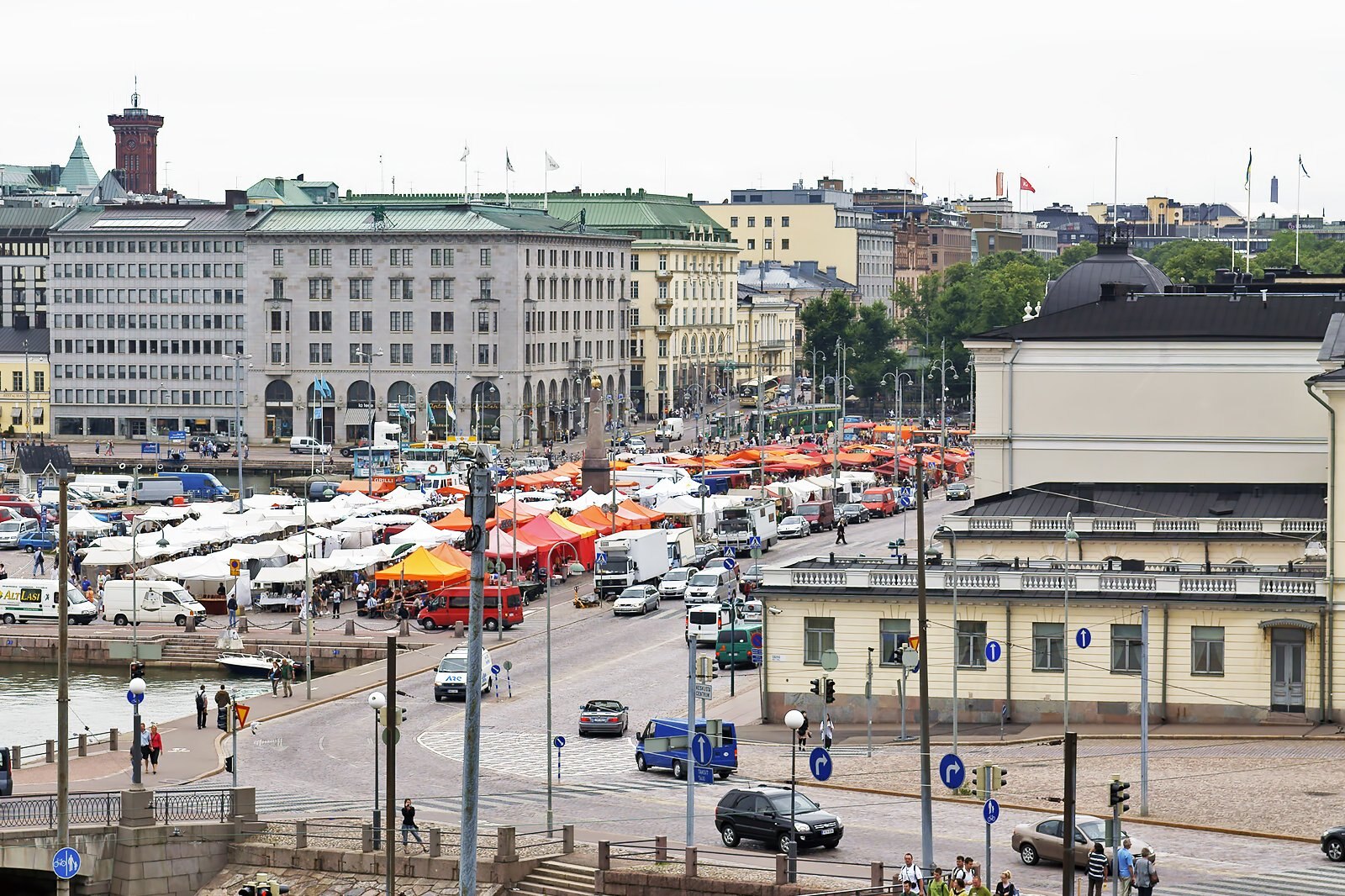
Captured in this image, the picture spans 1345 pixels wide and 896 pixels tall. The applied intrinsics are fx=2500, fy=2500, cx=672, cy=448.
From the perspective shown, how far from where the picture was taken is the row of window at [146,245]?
187 m

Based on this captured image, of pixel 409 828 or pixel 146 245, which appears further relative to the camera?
pixel 146 245

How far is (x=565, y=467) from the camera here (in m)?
134

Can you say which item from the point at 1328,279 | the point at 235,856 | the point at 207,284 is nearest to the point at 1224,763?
the point at 235,856

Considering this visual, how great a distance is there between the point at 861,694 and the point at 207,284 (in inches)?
5201

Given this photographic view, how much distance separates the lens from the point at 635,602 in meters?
89.6

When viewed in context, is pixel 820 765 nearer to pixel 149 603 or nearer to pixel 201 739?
pixel 201 739

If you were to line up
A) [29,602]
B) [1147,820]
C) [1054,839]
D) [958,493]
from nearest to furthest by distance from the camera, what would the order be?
[1054,839]
[1147,820]
[29,602]
[958,493]

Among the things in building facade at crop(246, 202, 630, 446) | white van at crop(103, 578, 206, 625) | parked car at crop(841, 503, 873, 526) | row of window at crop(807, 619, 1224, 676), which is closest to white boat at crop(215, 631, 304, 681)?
white van at crop(103, 578, 206, 625)

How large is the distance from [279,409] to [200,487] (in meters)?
46.9

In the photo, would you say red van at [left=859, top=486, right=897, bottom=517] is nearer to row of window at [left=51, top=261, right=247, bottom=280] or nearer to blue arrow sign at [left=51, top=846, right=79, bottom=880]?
row of window at [left=51, top=261, right=247, bottom=280]

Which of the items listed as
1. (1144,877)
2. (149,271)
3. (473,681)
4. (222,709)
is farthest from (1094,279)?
(149,271)

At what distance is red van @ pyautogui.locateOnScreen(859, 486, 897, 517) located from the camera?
419 feet

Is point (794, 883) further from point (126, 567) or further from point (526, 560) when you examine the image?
point (126, 567)

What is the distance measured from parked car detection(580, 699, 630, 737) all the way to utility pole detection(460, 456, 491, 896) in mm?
23624
